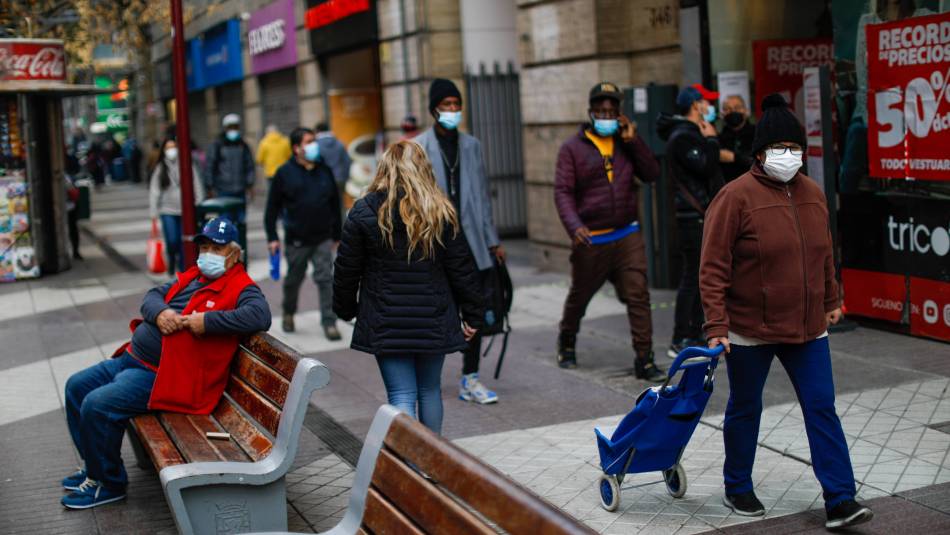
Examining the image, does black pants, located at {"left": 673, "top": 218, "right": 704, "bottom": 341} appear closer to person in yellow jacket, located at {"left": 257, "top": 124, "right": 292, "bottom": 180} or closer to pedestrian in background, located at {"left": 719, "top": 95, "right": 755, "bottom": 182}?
pedestrian in background, located at {"left": 719, "top": 95, "right": 755, "bottom": 182}

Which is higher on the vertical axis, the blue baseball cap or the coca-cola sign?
the coca-cola sign

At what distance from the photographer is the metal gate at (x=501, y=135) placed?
16.8 meters

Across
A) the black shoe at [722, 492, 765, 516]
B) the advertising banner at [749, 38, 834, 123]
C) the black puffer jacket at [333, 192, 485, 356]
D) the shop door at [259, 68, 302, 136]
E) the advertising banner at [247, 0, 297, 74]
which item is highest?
the advertising banner at [247, 0, 297, 74]

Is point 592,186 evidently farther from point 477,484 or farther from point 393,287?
point 477,484

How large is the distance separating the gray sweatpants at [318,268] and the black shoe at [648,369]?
326 cm

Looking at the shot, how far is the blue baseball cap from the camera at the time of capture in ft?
19.4

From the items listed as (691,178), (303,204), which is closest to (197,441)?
(691,178)

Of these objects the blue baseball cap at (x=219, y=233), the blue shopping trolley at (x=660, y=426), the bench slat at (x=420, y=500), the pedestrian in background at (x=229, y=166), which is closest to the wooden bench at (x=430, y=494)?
the bench slat at (x=420, y=500)

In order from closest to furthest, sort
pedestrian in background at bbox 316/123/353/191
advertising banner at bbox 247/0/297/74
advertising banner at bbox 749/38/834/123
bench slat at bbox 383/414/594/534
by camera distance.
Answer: bench slat at bbox 383/414/594/534
advertising banner at bbox 749/38/834/123
pedestrian in background at bbox 316/123/353/191
advertising banner at bbox 247/0/297/74

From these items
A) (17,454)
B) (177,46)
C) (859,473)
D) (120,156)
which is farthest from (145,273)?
(120,156)

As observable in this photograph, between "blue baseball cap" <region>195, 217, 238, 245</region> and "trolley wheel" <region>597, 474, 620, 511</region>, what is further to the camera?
"blue baseball cap" <region>195, 217, 238, 245</region>

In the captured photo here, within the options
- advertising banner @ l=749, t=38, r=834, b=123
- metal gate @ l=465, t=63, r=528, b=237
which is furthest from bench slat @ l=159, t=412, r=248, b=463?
metal gate @ l=465, t=63, r=528, b=237

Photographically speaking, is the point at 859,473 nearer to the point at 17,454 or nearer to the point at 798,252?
the point at 798,252

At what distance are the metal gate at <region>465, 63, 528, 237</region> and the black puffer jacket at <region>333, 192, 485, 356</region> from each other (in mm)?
10867
